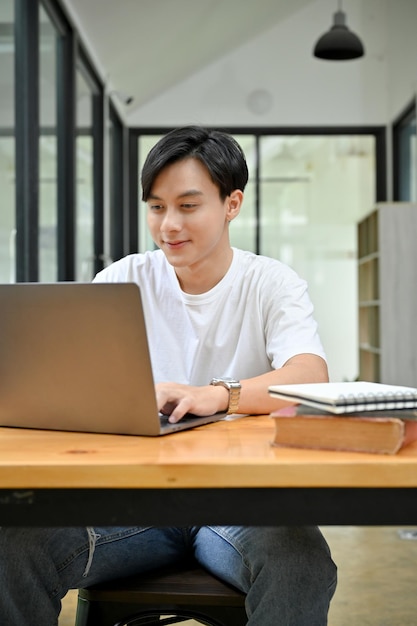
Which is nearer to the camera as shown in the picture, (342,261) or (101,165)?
(101,165)

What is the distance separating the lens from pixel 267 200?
27.3 feet

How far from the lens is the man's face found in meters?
1.70

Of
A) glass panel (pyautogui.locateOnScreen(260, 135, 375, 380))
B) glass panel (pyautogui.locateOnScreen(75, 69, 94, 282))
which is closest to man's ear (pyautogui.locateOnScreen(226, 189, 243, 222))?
glass panel (pyautogui.locateOnScreen(75, 69, 94, 282))

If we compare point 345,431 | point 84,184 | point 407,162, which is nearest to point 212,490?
point 345,431

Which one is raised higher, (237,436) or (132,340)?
(132,340)

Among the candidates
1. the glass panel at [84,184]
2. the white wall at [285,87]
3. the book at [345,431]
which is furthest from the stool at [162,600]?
the white wall at [285,87]

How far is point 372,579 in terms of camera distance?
9.53ft

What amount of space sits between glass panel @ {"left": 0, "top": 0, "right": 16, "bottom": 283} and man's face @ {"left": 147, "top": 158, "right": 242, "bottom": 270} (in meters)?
2.23

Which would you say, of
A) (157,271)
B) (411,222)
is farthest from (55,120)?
(157,271)

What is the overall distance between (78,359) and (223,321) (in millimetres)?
662

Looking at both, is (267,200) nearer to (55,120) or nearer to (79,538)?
(55,120)

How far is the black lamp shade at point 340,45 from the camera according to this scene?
5.84 m

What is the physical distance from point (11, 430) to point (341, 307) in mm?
7116

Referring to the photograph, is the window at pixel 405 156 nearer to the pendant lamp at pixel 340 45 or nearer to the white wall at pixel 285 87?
the white wall at pixel 285 87
